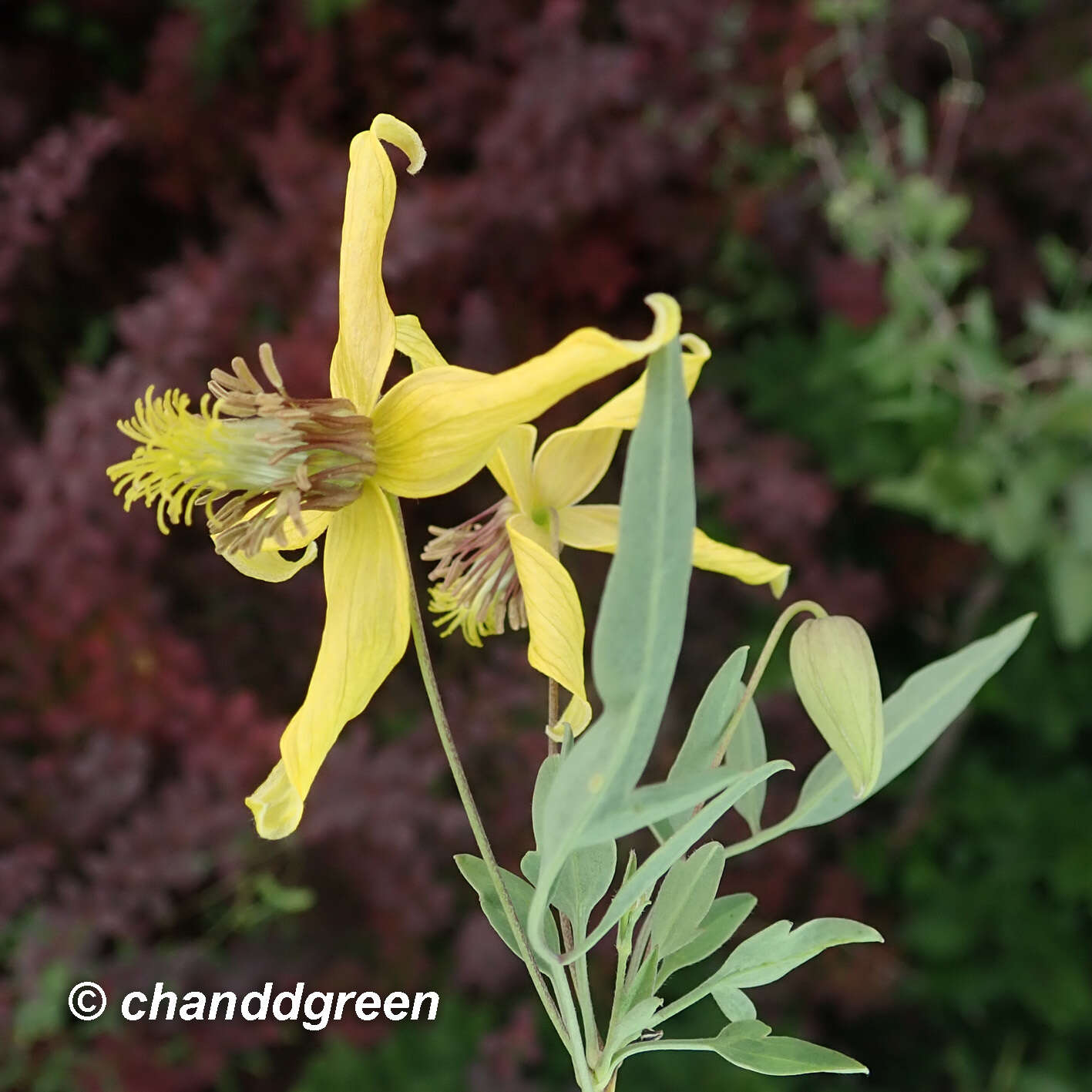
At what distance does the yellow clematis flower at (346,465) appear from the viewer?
0.36m

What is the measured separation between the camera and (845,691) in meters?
0.36

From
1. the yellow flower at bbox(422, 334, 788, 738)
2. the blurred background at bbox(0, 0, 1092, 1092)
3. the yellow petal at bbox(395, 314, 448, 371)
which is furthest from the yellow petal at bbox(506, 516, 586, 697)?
the blurred background at bbox(0, 0, 1092, 1092)

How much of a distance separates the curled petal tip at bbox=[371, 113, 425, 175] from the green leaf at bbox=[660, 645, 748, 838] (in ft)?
0.62

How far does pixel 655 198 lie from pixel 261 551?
3.81 ft

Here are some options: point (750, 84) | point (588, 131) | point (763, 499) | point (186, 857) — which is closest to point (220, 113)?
point (588, 131)

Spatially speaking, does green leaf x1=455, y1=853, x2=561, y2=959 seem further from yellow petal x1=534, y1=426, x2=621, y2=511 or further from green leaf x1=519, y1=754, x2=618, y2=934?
yellow petal x1=534, y1=426, x2=621, y2=511

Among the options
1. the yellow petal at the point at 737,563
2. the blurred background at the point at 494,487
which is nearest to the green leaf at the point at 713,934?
the yellow petal at the point at 737,563

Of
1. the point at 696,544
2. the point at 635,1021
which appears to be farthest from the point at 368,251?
the point at 635,1021

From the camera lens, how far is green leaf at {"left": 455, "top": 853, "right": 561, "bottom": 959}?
38 cm

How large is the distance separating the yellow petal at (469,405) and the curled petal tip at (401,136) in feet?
0.25

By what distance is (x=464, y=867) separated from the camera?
1.26ft

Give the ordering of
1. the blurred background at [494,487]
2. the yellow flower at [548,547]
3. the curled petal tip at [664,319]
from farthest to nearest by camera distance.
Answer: the blurred background at [494,487] < the yellow flower at [548,547] < the curled petal tip at [664,319]

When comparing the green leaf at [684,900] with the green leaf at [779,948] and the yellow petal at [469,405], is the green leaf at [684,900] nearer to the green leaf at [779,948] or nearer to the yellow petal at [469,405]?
the green leaf at [779,948]

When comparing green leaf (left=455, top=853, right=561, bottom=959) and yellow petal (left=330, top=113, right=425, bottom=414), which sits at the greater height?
yellow petal (left=330, top=113, right=425, bottom=414)
